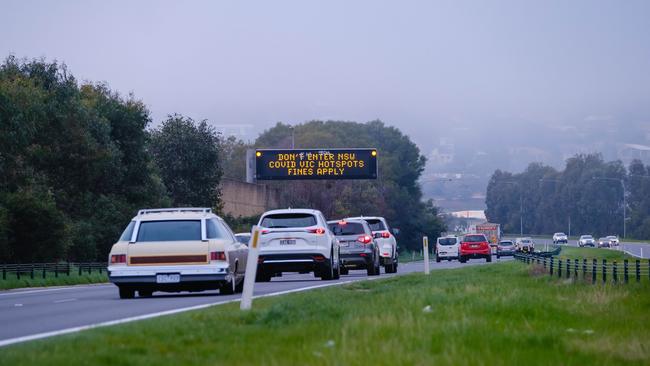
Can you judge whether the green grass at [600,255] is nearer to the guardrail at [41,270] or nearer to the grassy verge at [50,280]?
the guardrail at [41,270]

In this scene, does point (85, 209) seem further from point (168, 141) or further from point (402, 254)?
point (402, 254)

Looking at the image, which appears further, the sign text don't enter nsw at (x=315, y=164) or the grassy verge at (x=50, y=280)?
the sign text don't enter nsw at (x=315, y=164)

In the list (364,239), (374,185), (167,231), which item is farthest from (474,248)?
(374,185)

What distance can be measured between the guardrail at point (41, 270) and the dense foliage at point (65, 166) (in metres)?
2.88

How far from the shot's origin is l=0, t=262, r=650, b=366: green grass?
10.3 meters

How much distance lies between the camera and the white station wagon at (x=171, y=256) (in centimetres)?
2303

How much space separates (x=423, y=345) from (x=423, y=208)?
134 metres

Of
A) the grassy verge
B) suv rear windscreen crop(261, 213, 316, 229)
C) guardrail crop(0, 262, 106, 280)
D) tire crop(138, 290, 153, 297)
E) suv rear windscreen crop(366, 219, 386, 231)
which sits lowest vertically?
the grassy verge

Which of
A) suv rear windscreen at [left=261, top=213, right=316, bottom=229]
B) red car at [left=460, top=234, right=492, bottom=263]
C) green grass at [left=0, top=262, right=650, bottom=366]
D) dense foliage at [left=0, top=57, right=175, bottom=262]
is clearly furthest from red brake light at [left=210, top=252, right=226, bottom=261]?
red car at [left=460, top=234, right=492, bottom=263]

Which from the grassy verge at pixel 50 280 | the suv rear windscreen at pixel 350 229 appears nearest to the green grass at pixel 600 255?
the suv rear windscreen at pixel 350 229

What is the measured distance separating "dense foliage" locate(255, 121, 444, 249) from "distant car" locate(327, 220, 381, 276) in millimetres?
54288

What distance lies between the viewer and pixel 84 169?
62.5 metres

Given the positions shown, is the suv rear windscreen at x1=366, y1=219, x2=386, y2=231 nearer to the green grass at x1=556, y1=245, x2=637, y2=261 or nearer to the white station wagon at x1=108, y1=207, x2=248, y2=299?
the green grass at x1=556, y1=245, x2=637, y2=261

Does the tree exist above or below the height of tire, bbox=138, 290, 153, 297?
above
